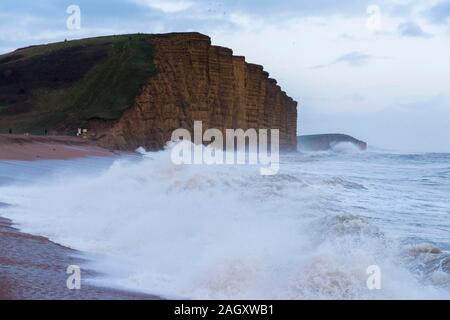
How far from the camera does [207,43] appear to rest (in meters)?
63.5

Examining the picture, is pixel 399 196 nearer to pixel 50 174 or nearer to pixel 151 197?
pixel 151 197

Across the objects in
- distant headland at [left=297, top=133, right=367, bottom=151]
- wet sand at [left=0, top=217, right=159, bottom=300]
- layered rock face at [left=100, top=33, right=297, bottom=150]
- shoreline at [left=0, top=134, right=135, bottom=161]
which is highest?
distant headland at [left=297, top=133, right=367, bottom=151]

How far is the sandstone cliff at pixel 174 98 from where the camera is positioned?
58.8 meters

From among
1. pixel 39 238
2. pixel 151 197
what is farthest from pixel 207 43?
pixel 39 238

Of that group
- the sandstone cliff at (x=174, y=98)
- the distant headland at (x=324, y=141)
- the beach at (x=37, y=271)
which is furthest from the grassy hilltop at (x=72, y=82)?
the distant headland at (x=324, y=141)

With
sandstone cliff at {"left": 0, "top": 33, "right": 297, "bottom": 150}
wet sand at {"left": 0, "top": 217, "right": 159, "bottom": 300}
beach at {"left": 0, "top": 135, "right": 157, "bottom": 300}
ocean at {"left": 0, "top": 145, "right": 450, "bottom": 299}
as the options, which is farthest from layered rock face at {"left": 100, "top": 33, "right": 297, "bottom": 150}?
wet sand at {"left": 0, "top": 217, "right": 159, "bottom": 300}

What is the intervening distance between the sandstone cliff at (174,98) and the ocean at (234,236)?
4084 cm

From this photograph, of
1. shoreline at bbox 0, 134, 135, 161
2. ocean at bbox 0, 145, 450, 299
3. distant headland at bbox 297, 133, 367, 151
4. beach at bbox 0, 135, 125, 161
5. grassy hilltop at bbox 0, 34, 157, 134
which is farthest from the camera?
distant headland at bbox 297, 133, 367, 151

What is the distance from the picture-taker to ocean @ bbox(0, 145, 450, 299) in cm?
684

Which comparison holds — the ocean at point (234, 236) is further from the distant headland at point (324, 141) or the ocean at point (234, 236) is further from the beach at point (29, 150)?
the distant headland at point (324, 141)

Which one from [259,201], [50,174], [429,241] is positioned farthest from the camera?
[50,174]

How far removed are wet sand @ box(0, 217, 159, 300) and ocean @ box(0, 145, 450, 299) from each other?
0.31m

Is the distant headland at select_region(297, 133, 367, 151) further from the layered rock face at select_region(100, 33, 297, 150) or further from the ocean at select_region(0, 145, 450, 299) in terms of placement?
the ocean at select_region(0, 145, 450, 299)

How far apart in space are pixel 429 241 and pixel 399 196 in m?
9.54
